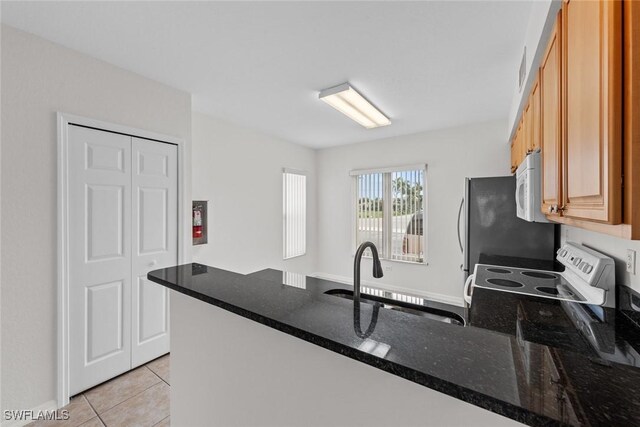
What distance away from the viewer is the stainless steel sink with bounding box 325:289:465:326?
4.20 feet

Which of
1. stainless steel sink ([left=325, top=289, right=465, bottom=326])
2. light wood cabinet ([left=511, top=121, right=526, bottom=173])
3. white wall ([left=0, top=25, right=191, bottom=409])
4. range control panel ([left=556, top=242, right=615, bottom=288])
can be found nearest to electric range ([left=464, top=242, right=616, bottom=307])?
range control panel ([left=556, top=242, right=615, bottom=288])

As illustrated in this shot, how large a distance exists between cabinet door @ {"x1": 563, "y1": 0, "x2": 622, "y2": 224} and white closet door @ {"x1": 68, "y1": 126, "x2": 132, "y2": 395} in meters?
2.90

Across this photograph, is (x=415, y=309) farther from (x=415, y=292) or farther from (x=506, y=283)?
(x=415, y=292)

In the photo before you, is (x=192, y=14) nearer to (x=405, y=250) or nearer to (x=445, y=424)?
(x=445, y=424)

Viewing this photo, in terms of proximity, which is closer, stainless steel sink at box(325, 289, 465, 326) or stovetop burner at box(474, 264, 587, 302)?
stainless steel sink at box(325, 289, 465, 326)

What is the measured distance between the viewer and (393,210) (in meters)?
4.62

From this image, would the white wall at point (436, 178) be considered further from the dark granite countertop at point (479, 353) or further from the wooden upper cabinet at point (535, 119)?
the dark granite countertop at point (479, 353)

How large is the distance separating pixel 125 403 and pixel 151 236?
1298 millimetres

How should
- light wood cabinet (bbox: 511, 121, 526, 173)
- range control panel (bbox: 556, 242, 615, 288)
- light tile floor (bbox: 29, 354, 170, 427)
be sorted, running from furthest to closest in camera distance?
1. light wood cabinet (bbox: 511, 121, 526, 173)
2. light tile floor (bbox: 29, 354, 170, 427)
3. range control panel (bbox: 556, 242, 615, 288)

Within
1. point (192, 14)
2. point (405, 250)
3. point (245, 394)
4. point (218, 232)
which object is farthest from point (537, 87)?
point (218, 232)

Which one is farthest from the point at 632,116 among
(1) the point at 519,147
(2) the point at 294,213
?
(2) the point at 294,213

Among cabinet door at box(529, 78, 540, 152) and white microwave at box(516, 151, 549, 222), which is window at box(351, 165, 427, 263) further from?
white microwave at box(516, 151, 549, 222)

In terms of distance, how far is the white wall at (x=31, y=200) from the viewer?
1760mm

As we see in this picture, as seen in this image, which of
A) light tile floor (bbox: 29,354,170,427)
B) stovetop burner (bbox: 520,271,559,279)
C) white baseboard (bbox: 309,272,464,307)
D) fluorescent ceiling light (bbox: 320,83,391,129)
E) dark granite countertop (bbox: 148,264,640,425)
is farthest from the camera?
white baseboard (bbox: 309,272,464,307)
